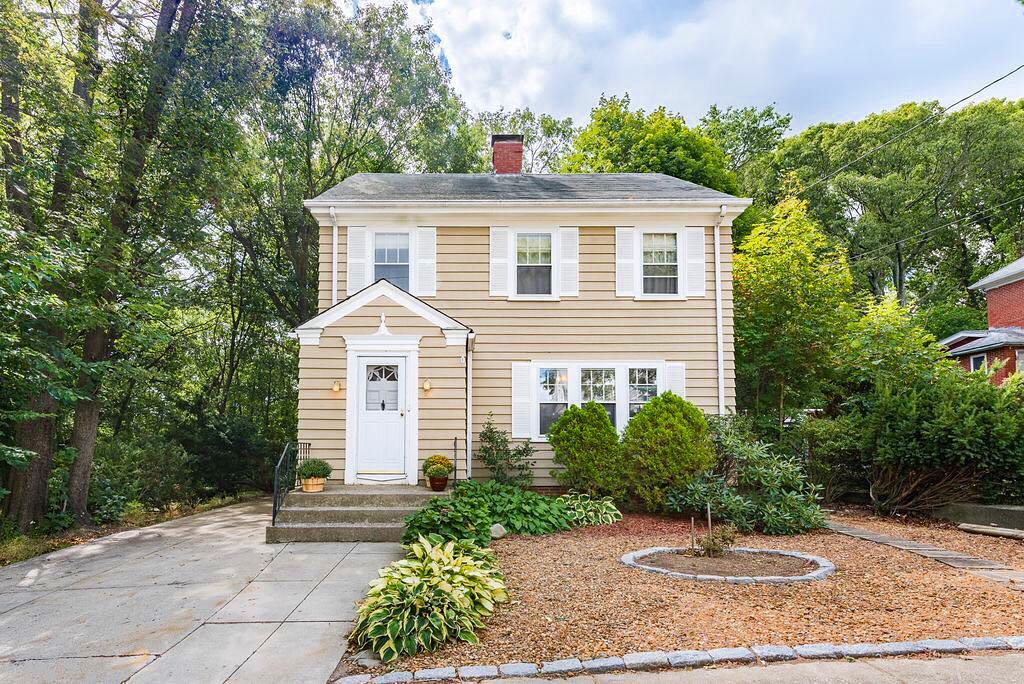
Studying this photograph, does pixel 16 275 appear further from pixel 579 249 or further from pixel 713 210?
pixel 713 210

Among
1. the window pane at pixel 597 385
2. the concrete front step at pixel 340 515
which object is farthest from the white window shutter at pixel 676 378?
the concrete front step at pixel 340 515

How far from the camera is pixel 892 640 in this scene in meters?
4.01

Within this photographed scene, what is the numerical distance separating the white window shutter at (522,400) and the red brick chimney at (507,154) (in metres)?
5.44

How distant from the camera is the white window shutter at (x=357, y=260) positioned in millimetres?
10828

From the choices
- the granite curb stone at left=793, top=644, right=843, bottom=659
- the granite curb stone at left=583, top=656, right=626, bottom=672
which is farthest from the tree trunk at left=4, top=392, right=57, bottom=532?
the granite curb stone at left=793, top=644, right=843, bottom=659

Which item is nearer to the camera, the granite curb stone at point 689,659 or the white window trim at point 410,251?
the granite curb stone at point 689,659

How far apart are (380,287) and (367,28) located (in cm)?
1102

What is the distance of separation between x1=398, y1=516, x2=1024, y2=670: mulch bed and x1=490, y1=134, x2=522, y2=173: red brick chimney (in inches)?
385

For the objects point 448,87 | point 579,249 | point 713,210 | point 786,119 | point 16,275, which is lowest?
point 16,275

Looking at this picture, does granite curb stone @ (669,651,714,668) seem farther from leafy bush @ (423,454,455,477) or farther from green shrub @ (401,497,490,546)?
leafy bush @ (423,454,455,477)

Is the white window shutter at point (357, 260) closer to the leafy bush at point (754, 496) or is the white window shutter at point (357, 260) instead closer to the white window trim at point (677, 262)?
the white window trim at point (677, 262)

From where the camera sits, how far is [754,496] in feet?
28.4

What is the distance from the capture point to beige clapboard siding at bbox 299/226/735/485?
10.8m

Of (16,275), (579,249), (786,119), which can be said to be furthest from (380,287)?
(786,119)
